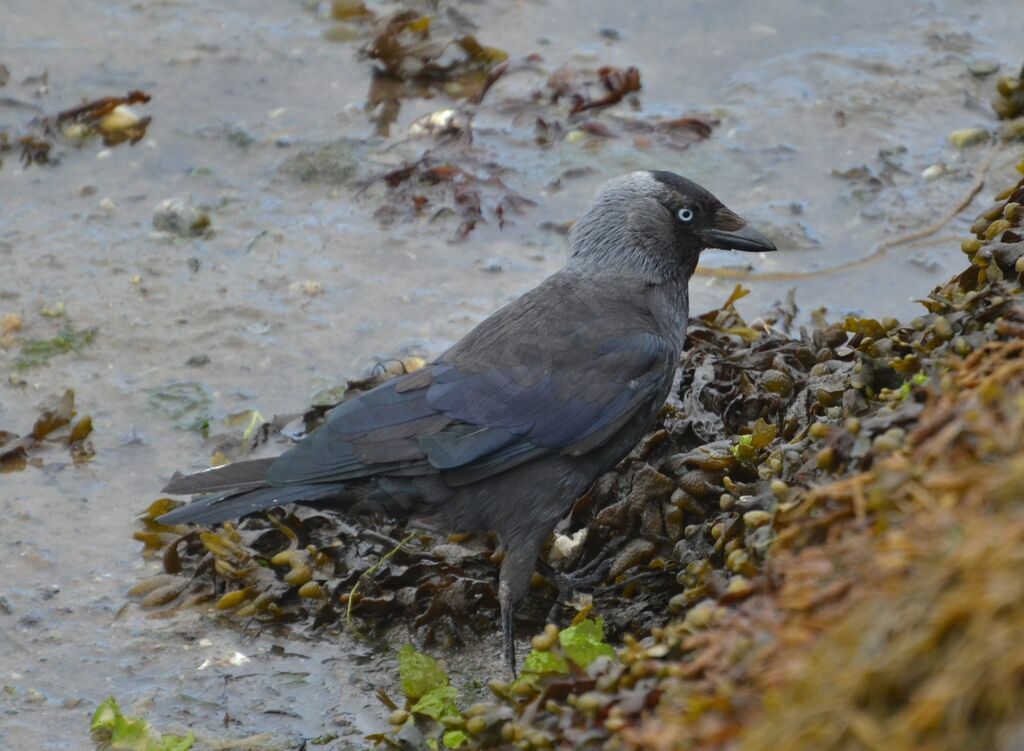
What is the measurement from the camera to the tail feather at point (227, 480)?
17.1 ft

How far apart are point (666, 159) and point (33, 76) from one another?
4.34 meters

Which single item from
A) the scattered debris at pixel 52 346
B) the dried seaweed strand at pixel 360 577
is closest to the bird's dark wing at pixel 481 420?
the dried seaweed strand at pixel 360 577

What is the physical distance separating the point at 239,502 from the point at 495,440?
1019 mm

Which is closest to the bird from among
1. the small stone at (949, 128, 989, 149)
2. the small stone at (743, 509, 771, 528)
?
the small stone at (743, 509, 771, 528)

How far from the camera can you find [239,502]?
203 inches

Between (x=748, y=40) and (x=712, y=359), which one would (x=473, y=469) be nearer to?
(x=712, y=359)

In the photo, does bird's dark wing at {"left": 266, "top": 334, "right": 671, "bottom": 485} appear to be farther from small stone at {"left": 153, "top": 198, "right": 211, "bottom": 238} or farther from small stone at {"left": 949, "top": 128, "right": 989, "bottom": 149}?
small stone at {"left": 949, "top": 128, "right": 989, "bottom": 149}

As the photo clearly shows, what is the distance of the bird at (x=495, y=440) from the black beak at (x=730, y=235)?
770mm

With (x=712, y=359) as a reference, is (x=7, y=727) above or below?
below

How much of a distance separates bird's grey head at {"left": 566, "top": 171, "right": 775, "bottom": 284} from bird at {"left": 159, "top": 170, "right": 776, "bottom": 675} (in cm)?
54

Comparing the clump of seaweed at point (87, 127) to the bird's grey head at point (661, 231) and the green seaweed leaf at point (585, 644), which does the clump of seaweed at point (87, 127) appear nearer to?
the bird's grey head at point (661, 231)

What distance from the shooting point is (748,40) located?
906cm

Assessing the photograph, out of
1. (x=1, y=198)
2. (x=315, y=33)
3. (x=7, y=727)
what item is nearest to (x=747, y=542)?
(x=7, y=727)

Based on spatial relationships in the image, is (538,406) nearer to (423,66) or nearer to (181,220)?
(181,220)
